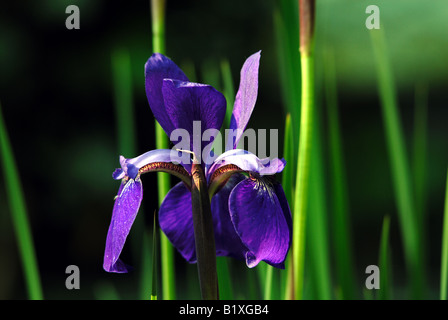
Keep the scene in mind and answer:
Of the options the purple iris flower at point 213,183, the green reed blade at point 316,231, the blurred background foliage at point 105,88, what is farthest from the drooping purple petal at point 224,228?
the blurred background foliage at point 105,88

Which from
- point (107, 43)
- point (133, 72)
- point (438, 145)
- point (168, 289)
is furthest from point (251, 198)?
point (438, 145)

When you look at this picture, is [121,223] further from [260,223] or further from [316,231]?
[316,231]

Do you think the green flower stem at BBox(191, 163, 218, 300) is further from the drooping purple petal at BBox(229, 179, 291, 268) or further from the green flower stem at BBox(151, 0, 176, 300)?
the green flower stem at BBox(151, 0, 176, 300)

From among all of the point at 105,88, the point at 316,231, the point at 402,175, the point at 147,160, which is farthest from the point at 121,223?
the point at 105,88

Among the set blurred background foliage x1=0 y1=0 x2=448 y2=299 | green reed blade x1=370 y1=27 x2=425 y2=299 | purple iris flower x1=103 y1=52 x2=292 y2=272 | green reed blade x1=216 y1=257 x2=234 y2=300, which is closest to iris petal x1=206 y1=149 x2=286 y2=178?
purple iris flower x1=103 y1=52 x2=292 y2=272

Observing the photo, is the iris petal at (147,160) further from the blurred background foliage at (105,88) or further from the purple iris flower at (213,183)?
the blurred background foliage at (105,88)

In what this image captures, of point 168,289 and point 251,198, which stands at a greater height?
point 251,198

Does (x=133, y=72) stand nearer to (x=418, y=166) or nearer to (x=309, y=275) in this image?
(x=418, y=166)
